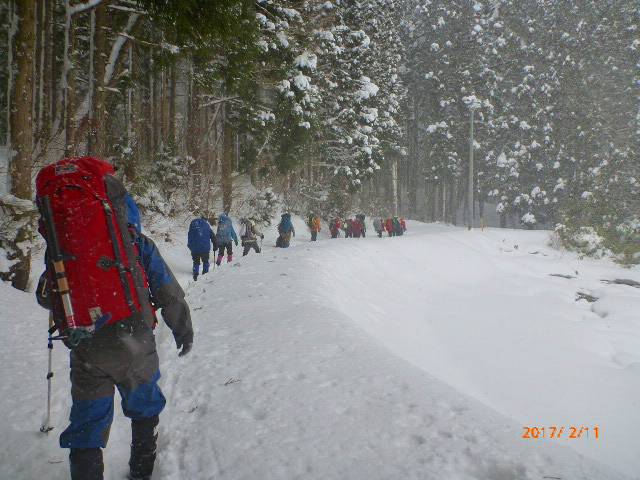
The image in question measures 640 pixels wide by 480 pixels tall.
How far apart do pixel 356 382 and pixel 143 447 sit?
172 cm

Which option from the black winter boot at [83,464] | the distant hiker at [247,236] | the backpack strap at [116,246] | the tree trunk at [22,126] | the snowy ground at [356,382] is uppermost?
the tree trunk at [22,126]

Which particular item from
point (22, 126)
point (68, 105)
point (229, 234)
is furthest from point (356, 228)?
point (22, 126)

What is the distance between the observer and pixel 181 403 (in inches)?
136

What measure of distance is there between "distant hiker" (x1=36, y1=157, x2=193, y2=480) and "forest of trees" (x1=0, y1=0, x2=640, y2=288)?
4604mm

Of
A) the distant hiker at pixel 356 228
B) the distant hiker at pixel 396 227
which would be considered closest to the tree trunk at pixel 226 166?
the distant hiker at pixel 356 228

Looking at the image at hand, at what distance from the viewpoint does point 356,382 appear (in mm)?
3545

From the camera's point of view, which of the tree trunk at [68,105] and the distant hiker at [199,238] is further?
the distant hiker at [199,238]

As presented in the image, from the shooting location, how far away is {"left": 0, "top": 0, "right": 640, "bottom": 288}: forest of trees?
870 centimetres

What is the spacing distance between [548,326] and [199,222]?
8477 mm

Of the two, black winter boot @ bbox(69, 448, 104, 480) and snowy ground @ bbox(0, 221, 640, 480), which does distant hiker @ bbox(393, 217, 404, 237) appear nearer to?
snowy ground @ bbox(0, 221, 640, 480)

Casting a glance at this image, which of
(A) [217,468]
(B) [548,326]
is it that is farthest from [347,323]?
(B) [548,326]

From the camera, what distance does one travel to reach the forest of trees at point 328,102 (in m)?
8.70

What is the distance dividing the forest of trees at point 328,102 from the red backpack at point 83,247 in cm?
459

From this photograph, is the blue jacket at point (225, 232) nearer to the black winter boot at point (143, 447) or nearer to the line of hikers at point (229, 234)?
the line of hikers at point (229, 234)
